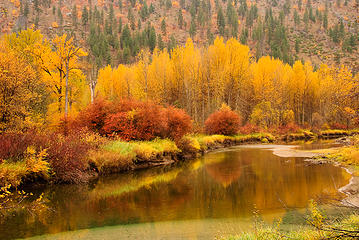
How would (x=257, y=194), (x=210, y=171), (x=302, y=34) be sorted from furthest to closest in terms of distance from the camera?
(x=302, y=34) < (x=210, y=171) < (x=257, y=194)

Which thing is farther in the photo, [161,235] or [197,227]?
[197,227]

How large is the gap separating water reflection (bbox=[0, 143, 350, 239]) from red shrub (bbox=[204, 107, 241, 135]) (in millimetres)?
16640

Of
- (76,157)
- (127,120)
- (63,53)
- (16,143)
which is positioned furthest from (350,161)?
(63,53)

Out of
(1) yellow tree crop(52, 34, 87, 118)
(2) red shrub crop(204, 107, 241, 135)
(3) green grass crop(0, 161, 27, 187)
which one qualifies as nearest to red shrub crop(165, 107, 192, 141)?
(1) yellow tree crop(52, 34, 87, 118)

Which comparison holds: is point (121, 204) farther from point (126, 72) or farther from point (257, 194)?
point (126, 72)

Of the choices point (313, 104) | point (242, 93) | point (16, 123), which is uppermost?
point (16, 123)

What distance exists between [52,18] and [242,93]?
105m

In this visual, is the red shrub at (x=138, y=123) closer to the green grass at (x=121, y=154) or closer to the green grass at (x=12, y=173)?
the green grass at (x=121, y=154)

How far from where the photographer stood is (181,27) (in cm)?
12525

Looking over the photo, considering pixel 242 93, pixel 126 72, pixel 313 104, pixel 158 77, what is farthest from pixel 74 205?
pixel 313 104

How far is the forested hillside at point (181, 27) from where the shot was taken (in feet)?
306

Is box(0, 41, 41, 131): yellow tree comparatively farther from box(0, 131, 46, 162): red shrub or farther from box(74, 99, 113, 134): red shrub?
box(74, 99, 113, 134): red shrub

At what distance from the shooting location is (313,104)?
52.8 m

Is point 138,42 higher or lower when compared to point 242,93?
higher
